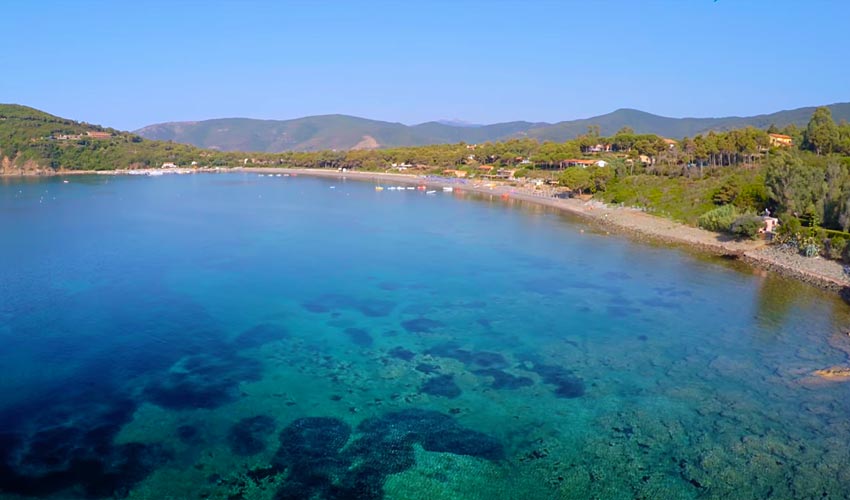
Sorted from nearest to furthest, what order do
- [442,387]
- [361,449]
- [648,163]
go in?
1. [361,449]
2. [442,387]
3. [648,163]

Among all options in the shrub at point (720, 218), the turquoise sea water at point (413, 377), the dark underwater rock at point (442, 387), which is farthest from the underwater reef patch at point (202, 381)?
the shrub at point (720, 218)


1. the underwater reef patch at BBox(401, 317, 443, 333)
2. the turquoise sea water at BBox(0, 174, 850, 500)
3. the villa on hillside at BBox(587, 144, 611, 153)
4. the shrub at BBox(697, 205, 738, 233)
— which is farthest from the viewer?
the villa on hillside at BBox(587, 144, 611, 153)

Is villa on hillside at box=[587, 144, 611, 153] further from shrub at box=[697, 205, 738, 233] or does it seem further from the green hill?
the green hill

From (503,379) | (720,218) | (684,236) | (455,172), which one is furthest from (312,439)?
(455,172)

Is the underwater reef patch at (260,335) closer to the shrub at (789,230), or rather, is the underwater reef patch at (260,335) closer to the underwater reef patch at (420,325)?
the underwater reef patch at (420,325)

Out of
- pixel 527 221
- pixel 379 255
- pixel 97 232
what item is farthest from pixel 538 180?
pixel 97 232

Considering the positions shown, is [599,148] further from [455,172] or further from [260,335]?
[260,335]

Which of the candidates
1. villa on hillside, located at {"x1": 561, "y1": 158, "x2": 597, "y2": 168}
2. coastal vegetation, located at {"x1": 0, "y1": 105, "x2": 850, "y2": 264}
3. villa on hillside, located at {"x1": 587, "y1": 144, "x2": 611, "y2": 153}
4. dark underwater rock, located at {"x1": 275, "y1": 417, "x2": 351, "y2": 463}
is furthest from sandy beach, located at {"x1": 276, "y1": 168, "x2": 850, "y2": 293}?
dark underwater rock, located at {"x1": 275, "y1": 417, "x2": 351, "y2": 463}
